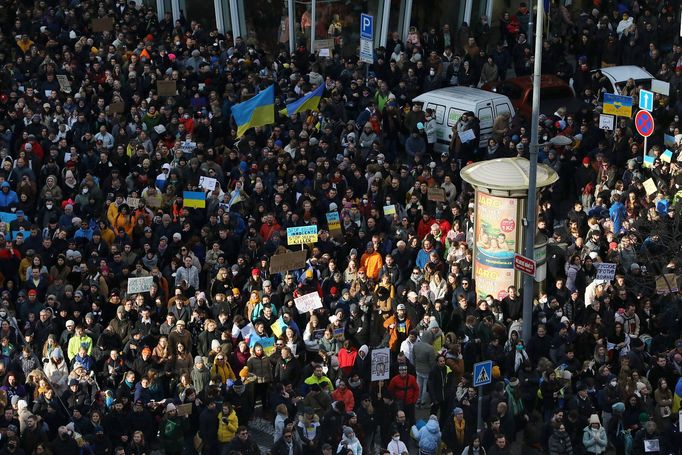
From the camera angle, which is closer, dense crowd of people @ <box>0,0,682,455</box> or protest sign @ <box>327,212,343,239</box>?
dense crowd of people @ <box>0,0,682,455</box>

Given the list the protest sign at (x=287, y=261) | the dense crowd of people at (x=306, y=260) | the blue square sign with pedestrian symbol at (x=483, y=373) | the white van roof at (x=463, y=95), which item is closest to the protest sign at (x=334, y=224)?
the dense crowd of people at (x=306, y=260)

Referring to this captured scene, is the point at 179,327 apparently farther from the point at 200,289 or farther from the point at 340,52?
the point at 340,52

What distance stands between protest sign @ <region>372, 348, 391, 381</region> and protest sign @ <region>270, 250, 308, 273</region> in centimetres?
373

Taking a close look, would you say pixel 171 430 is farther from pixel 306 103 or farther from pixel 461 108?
pixel 461 108

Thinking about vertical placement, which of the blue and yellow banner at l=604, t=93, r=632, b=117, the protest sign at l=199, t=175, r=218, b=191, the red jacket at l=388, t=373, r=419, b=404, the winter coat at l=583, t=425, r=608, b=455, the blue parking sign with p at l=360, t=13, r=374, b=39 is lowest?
the winter coat at l=583, t=425, r=608, b=455

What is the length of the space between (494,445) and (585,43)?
17.5 meters

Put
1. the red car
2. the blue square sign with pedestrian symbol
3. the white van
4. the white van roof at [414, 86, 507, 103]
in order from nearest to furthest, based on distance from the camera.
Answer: the blue square sign with pedestrian symbol < the white van < the white van roof at [414, 86, 507, 103] < the red car

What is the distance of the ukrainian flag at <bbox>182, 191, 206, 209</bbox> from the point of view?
2958cm

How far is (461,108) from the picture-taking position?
34.0 metres

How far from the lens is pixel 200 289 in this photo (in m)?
27.8

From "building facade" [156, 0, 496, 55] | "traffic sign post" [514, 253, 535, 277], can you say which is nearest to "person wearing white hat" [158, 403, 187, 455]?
"traffic sign post" [514, 253, 535, 277]

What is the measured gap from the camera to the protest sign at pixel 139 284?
86.6ft

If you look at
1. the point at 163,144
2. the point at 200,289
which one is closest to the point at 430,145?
the point at 163,144

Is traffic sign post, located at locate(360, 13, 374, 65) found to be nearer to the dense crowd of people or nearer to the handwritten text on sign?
the dense crowd of people
